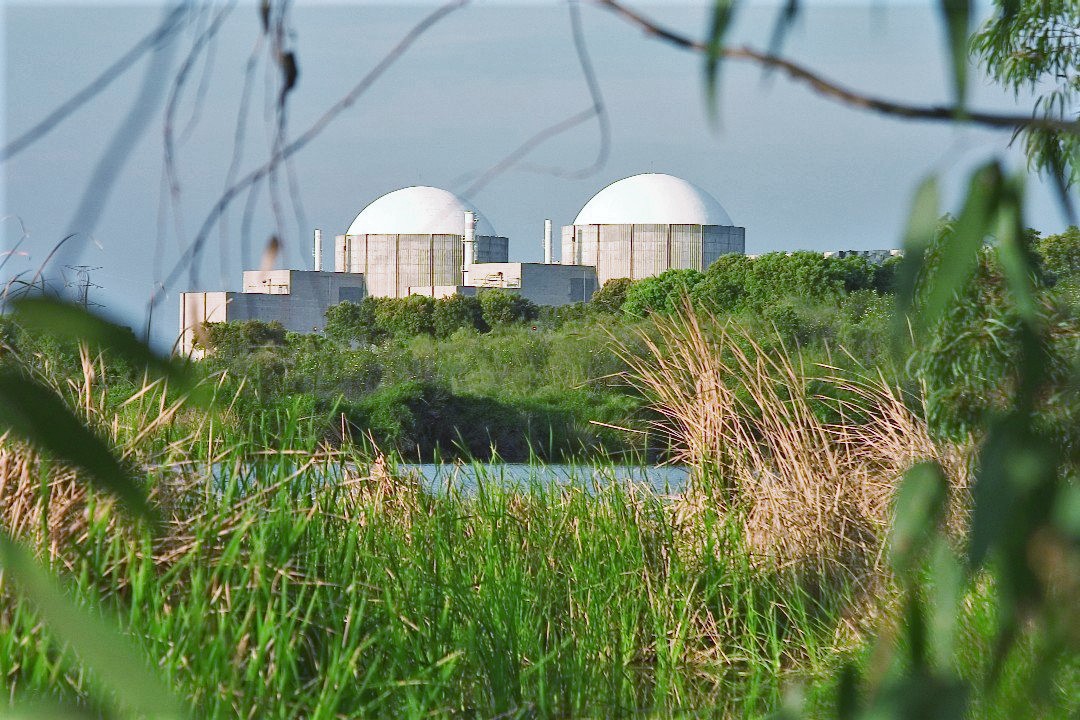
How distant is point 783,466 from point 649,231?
24.0 metres

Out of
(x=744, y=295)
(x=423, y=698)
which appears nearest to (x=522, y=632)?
(x=423, y=698)

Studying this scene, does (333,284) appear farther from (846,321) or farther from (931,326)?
(931,326)

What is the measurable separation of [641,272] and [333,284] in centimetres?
716

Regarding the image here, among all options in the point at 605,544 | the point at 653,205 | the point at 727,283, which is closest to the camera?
the point at 605,544

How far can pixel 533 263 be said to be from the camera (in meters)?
26.6

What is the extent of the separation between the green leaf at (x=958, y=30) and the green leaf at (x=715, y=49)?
78 millimetres

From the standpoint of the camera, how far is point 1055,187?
1.62 feet

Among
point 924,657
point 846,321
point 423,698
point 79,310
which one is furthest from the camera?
point 846,321

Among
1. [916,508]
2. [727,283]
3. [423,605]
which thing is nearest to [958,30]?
[916,508]

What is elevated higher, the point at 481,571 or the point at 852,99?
the point at 852,99

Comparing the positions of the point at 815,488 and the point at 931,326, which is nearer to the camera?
the point at 931,326

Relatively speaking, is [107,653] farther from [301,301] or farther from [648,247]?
[648,247]

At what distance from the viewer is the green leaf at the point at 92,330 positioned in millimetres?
320

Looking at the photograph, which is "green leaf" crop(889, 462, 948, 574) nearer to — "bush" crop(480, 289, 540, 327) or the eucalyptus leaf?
the eucalyptus leaf
